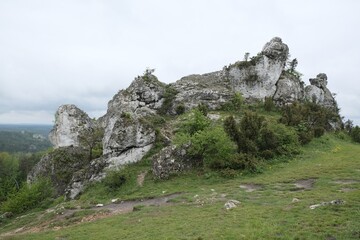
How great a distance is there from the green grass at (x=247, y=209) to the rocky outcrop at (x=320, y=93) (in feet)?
72.6

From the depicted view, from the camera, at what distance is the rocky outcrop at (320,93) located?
51250 millimetres

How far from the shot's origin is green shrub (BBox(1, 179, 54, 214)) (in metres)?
31.4

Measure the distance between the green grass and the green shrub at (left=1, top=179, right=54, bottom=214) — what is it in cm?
546

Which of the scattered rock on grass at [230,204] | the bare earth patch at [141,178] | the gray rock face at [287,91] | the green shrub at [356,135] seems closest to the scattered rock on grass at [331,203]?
the scattered rock on grass at [230,204]

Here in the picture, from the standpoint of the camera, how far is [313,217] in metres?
13.9

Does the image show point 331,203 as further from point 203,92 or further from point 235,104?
point 203,92

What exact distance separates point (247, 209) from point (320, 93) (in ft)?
136

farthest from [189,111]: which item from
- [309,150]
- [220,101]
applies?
[309,150]

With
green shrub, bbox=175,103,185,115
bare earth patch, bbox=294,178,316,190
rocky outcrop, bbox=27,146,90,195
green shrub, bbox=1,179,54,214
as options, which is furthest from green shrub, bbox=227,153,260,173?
green shrub, bbox=1,179,54,214

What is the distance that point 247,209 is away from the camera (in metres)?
16.9

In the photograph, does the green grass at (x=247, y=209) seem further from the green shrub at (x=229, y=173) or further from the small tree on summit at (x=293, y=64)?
the small tree on summit at (x=293, y=64)

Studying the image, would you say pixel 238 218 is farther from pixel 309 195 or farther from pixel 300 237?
pixel 309 195

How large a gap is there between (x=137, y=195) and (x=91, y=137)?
774 inches

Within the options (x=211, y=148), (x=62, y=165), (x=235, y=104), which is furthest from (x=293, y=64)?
(x=62, y=165)
